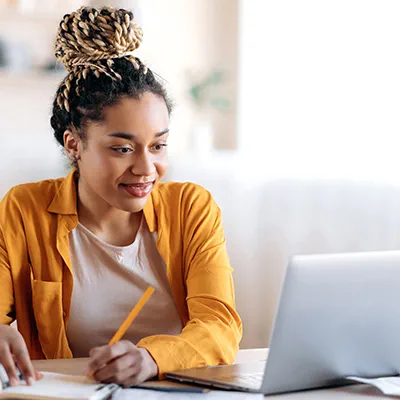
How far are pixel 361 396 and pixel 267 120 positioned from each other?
90.7 inches

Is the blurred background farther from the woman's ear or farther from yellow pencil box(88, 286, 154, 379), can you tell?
yellow pencil box(88, 286, 154, 379)

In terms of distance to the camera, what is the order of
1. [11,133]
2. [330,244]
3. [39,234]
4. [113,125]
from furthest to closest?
[11,133], [330,244], [39,234], [113,125]

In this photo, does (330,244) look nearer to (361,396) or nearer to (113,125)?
(113,125)

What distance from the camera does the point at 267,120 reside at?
3348mm

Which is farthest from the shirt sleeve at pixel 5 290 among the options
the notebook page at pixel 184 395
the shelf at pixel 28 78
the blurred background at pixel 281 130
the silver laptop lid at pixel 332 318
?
the shelf at pixel 28 78

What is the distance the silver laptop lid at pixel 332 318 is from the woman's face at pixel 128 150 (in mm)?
A: 594

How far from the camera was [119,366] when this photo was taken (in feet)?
3.82

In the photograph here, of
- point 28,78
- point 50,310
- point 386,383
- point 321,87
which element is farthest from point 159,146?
point 28,78

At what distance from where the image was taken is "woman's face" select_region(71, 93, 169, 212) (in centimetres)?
155

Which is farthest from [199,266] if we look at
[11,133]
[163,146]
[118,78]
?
[11,133]

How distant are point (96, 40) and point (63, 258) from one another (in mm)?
482

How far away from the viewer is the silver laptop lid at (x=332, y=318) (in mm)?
1049

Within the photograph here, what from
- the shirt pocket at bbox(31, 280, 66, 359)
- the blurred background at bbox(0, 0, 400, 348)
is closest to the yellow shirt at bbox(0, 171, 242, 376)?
the shirt pocket at bbox(31, 280, 66, 359)

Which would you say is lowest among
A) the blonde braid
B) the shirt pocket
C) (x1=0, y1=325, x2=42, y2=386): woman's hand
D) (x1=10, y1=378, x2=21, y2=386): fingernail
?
the shirt pocket
